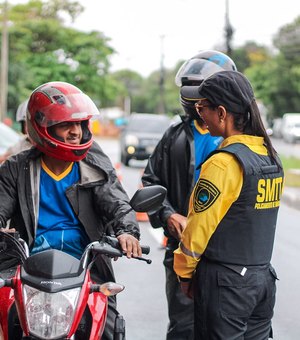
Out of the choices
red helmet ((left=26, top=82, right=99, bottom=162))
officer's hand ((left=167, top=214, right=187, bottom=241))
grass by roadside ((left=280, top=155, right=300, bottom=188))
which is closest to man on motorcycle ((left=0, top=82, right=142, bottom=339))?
red helmet ((left=26, top=82, right=99, bottom=162))

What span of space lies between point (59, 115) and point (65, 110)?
1.5 inches

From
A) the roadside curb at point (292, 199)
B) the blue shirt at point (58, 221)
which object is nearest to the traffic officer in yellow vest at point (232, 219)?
the blue shirt at point (58, 221)

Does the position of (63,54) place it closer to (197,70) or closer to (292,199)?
(292,199)

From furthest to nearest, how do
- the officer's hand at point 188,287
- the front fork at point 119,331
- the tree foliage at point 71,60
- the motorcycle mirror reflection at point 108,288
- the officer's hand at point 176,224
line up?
the tree foliage at point 71,60
the officer's hand at point 176,224
the officer's hand at point 188,287
the front fork at point 119,331
the motorcycle mirror reflection at point 108,288

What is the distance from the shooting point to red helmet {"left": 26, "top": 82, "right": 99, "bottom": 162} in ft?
11.9

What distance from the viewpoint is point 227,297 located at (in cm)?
331

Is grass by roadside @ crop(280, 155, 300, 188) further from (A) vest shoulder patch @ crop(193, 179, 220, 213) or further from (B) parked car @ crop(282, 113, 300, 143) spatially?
(B) parked car @ crop(282, 113, 300, 143)

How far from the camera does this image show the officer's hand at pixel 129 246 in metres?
3.42

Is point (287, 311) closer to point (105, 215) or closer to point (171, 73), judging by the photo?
point (105, 215)

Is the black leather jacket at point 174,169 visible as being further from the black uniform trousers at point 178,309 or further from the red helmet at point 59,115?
the red helmet at point 59,115

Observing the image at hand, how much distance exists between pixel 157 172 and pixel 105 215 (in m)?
0.91

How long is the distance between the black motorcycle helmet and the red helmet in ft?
3.04

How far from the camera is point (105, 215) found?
3828 millimetres

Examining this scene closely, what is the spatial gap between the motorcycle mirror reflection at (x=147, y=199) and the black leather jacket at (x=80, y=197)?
0.92 feet
